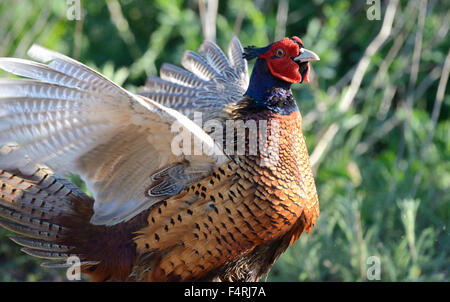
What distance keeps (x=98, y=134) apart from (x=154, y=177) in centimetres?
36

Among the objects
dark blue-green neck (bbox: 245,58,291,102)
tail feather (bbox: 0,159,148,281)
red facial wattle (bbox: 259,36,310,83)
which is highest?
red facial wattle (bbox: 259,36,310,83)

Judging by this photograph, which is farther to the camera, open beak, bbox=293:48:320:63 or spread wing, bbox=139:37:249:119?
spread wing, bbox=139:37:249:119

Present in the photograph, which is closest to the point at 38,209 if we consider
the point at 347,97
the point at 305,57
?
the point at 305,57

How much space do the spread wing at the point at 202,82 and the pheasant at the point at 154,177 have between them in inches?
24.8

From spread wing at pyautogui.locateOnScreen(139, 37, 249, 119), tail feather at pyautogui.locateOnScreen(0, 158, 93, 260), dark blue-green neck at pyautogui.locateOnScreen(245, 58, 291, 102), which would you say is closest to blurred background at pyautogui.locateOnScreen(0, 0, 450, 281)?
Result: spread wing at pyautogui.locateOnScreen(139, 37, 249, 119)

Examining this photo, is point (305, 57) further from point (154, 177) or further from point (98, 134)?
point (98, 134)

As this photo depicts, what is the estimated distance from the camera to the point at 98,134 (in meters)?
2.24

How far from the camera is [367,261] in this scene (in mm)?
3205

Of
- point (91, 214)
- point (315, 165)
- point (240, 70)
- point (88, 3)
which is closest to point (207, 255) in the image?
point (91, 214)

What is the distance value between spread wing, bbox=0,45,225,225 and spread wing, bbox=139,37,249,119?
0.89m

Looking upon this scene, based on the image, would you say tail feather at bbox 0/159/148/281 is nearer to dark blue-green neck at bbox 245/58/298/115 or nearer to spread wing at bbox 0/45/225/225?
spread wing at bbox 0/45/225/225

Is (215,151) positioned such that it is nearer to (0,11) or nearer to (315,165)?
(315,165)

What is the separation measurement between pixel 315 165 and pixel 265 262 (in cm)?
156

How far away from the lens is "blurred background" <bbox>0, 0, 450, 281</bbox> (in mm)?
3348
